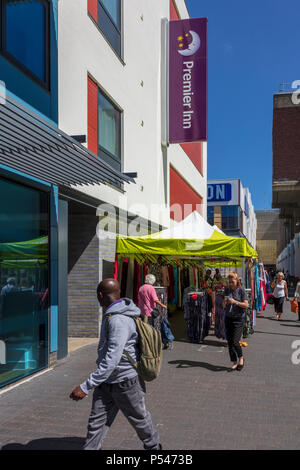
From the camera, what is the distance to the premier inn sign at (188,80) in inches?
623

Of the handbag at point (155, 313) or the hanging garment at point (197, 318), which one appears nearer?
the handbag at point (155, 313)

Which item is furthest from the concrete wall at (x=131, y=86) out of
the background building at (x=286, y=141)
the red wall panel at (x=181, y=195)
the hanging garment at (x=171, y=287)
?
the background building at (x=286, y=141)

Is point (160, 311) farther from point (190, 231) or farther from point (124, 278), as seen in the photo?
point (190, 231)

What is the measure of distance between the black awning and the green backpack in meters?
2.40

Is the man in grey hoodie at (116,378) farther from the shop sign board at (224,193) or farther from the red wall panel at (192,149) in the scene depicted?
the shop sign board at (224,193)

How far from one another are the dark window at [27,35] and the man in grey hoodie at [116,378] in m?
4.75

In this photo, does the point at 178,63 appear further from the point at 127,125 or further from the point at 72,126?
the point at 72,126

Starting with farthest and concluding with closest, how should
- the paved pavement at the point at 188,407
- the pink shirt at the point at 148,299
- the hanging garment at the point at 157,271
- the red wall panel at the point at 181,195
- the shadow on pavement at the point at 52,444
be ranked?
the red wall panel at the point at 181,195, the hanging garment at the point at 157,271, the pink shirt at the point at 148,299, the paved pavement at the point at 188,407, the shadow on pavement at the point at 52,444

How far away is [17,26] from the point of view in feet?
23.1

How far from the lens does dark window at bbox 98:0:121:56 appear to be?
10.7 meters

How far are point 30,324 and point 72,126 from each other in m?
3.99

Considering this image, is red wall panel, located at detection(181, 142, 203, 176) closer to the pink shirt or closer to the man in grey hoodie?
the pink shirt

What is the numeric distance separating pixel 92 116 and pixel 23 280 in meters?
4.57

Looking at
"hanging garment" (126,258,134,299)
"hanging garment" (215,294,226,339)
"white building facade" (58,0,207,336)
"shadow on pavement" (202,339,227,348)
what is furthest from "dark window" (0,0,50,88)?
"shadow on pavement" (202,339,227,348)
